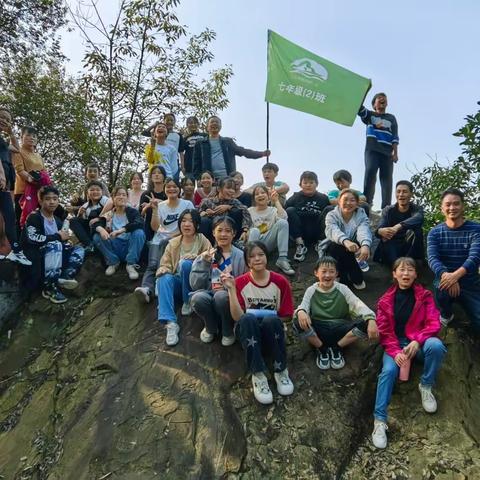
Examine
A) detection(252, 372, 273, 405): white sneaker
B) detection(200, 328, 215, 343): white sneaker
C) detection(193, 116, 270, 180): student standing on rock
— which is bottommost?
detection(252, 372, 273, 405): white sneaker

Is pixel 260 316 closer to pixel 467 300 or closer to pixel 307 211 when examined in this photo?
pixel 467 300

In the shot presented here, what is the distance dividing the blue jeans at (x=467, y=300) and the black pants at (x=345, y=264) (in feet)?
3.82

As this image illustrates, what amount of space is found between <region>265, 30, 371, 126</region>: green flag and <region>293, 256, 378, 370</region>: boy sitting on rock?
435 centimetres

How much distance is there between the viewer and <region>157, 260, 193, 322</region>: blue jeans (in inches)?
203

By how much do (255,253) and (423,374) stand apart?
7.01ft

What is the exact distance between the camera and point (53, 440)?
173 inches

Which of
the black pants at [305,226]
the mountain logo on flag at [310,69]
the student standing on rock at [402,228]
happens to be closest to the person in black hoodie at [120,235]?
the black pants at [305,226]

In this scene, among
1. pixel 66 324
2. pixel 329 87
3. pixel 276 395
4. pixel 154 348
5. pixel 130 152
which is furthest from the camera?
pixel 130 152

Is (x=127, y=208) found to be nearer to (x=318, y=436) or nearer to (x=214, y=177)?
(x=214, y=177)

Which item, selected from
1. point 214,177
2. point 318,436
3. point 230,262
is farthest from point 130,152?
point 318,436

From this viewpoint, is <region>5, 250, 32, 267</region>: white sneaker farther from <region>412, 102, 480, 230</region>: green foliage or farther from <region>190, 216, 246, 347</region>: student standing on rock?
<region>412, 102, 480, 230</region>: green foliage

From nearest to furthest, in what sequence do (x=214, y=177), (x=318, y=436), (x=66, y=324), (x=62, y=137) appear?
(x=318, y=436)
(x=66, y=324)
(x=214, y=177)
(x=62, y=137)

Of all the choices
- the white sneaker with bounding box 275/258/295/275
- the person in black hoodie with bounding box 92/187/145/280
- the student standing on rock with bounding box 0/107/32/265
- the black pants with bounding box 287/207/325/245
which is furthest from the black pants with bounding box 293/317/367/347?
the student standing on rock with bounding box 0/107/32/265

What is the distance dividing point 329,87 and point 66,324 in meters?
6.45
